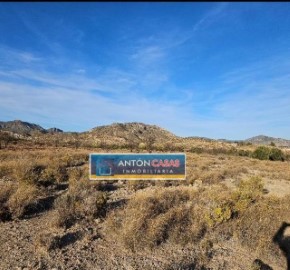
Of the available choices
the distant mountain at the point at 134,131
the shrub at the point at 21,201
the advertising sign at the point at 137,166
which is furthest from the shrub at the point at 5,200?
the distant mountain at the point at 134,131

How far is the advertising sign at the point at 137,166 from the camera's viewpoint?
16.7 metres

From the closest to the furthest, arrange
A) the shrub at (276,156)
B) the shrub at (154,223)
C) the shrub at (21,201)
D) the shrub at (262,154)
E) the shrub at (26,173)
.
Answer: the shrub at (154,223), the shrub at (21,201), the shrub at (26,173), the shrub at (276,156), the shrub at (262,154)

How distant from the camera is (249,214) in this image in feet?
32.8

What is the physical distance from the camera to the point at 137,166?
17109 millimetres

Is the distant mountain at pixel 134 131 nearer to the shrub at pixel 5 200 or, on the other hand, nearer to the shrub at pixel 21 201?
the shrub at pixel 5 200

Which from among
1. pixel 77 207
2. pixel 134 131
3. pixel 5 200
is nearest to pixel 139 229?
pixel 77 207

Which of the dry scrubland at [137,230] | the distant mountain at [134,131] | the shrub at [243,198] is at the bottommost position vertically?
the dry scrubland at [137,230]

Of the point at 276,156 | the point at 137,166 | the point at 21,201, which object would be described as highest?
the point at 276,156

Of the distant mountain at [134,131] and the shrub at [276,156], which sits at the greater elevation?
the distant mountain at [134,131]

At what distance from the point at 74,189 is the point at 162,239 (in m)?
4.62

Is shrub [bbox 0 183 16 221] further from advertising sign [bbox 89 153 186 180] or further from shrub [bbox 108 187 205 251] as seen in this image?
advertising sign [bbox 89 153 186 180]

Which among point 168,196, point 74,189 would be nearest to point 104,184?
point 74,189

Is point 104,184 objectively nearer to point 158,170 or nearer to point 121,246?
point 158,170

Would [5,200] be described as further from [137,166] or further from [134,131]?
[134,131]
